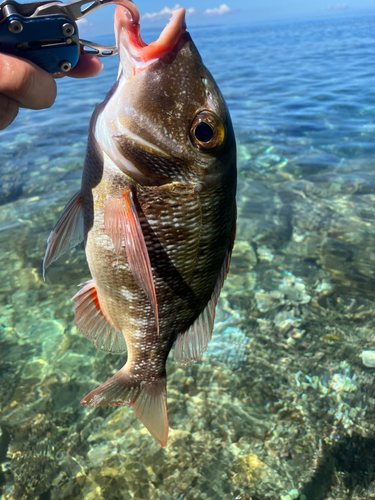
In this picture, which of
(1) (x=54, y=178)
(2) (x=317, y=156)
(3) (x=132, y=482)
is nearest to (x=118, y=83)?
(3) (x=132, y=482)

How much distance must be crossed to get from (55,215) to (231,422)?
201 inches

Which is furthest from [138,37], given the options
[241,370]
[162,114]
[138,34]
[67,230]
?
[241,370]

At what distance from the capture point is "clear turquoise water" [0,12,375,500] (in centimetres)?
350

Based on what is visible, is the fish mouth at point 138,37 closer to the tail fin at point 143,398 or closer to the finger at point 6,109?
the finger at point 6,109

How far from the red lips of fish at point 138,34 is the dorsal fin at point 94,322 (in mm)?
1313

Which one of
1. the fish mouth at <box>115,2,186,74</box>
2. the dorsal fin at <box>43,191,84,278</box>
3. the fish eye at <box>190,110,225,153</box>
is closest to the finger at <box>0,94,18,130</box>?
the dorsal fin at <box>43,191,84,278</box>

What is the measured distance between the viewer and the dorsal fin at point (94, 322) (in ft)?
7.87

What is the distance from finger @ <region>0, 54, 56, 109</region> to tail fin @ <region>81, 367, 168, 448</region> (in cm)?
164

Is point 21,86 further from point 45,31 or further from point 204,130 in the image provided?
point 204,130

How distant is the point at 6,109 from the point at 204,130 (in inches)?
38.4

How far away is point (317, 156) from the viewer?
956 centimetres

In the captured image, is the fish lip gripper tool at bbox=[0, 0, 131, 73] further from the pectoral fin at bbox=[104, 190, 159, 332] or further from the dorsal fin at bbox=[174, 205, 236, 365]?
the dorsal fin at bbox=[174, 205, 236, 365]

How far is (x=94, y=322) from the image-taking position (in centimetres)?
243

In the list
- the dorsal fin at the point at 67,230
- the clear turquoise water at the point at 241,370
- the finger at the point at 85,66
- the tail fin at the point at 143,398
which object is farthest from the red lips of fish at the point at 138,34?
the clear turquoise water at the point at 241,370
